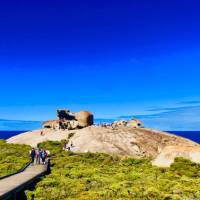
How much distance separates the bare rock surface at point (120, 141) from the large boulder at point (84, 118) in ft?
16.8

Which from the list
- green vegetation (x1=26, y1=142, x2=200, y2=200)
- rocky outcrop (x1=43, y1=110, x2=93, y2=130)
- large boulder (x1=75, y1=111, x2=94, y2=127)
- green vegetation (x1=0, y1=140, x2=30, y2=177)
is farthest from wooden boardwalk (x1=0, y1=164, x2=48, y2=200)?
large boulder (x1=75, y1=111, x2=94, y2=127)

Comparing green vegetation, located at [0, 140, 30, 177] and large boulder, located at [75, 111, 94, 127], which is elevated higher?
large boulder, located at [75, 111, 94, 127]

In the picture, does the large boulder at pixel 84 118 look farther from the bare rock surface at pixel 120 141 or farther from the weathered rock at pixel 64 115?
the bare rock surface at pixel 120 141

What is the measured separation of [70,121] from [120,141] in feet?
61.7

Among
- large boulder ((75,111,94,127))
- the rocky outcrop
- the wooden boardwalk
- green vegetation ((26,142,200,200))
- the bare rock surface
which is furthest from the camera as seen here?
large boulder ((75,111,94,127))

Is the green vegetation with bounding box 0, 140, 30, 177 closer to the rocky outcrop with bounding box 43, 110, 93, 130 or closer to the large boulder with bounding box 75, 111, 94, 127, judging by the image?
the rocky outcrop with bounding box 43, 110, 93, 130

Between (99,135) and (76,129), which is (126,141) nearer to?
(99,135)

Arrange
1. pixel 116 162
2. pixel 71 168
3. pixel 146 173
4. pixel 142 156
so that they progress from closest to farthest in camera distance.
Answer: pixel 146 173
pixel 71 168
pixel 116 162
pixel 142 156

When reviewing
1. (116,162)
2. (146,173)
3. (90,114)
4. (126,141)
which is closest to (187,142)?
(126,141)

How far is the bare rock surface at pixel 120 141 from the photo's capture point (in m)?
65.6

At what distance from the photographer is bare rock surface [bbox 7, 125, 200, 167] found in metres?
65.6

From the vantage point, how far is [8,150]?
70.4m

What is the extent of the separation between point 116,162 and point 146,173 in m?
12.5

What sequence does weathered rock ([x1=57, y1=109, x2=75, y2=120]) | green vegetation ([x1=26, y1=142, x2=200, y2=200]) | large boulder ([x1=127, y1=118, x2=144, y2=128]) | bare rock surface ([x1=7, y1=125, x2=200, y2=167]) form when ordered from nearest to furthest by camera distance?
green vegetation ([x1=26, y1=142, x2=200, y2=200]), bare rock surface ([x1=7, y1=125, x2=200, y2=167]), large boulder ([x1=127, y1=118, x2=144, y2=128]), weathered rock ([x1=57, y1=109, x2=75, y2=120])
